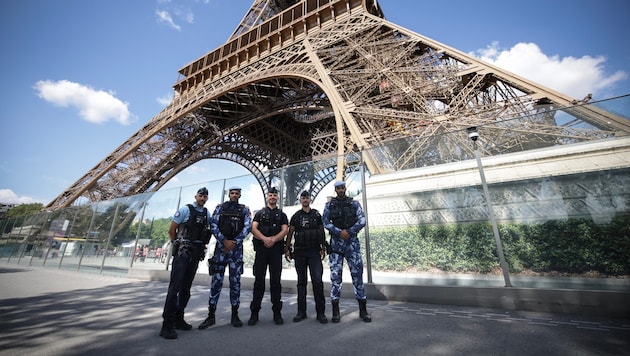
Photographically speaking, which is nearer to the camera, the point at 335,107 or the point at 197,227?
the point at 197,227

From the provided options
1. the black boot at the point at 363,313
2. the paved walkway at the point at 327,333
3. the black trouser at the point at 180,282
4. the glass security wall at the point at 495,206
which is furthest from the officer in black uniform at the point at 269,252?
the glass security wall at the point at 495,206

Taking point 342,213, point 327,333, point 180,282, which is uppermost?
point 342,213

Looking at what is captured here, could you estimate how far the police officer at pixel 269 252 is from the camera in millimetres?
3211

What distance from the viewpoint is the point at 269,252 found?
348 centimetres

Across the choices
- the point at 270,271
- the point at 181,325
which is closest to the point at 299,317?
the point at 270,271

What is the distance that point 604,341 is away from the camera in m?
2.26

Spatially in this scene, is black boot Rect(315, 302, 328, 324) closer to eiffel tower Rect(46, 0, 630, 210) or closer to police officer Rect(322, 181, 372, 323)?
police officer Rect(322, 181, 372, 323)

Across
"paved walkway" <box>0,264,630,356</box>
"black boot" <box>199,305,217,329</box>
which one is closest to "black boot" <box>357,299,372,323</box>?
"paved walkway" <box>0,264,630,356</box>

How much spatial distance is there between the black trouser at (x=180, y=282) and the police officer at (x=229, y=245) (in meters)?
0.25

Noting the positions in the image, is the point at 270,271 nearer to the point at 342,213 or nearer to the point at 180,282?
the point at 180,282

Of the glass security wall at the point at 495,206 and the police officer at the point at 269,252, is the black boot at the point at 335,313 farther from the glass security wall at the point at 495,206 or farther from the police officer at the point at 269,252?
the glass security wall at the point at 495,206

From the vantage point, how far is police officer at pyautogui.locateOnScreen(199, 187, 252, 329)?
11.0ft

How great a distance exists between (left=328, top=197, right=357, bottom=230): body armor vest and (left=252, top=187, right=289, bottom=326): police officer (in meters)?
0.70

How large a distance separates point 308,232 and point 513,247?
3098 mm
